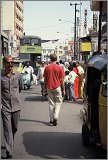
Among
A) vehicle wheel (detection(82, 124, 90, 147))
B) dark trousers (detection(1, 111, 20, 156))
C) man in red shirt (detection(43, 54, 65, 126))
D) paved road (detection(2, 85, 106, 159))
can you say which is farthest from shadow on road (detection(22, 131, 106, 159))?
man in red shirt (detection(43, 54, 65, 126))

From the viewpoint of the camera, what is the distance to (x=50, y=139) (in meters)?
9.38

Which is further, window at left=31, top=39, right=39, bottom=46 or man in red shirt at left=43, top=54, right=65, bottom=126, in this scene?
window at left=31, top=39, right=39, bottom=46

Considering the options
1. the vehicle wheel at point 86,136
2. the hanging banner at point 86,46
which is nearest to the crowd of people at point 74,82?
the vehicle wheel at point 86,136

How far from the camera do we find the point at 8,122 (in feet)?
25.2

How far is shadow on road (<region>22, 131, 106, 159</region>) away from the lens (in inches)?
310

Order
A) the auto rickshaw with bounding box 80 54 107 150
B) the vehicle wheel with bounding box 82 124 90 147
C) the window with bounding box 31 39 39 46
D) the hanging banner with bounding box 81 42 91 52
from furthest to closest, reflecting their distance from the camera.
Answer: the window with bounding box 31 39 39 46 < the hanging banner with bounding box 81 42 91 52 < the vehicle wheel with bounding box 82 124 90 147 < the auto rickshaw with bounding box 80 54 107 150

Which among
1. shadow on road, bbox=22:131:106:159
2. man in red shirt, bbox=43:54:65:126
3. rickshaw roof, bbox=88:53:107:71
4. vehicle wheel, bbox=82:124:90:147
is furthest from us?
man in red shirt, bbox=43:54:65:126

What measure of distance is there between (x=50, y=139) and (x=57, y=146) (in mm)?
750

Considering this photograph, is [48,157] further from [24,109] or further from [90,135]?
[24,109]

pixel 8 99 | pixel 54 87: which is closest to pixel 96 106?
pixel 8 99

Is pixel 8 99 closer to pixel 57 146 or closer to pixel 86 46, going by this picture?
pixel 57 146

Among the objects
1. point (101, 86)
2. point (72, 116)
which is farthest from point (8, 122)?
point (72, 116)

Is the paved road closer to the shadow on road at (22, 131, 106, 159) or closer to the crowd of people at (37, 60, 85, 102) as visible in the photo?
the shadow on road at (22, 131, 106, 159)

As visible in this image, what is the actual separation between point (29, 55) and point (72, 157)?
3685 centimetres
